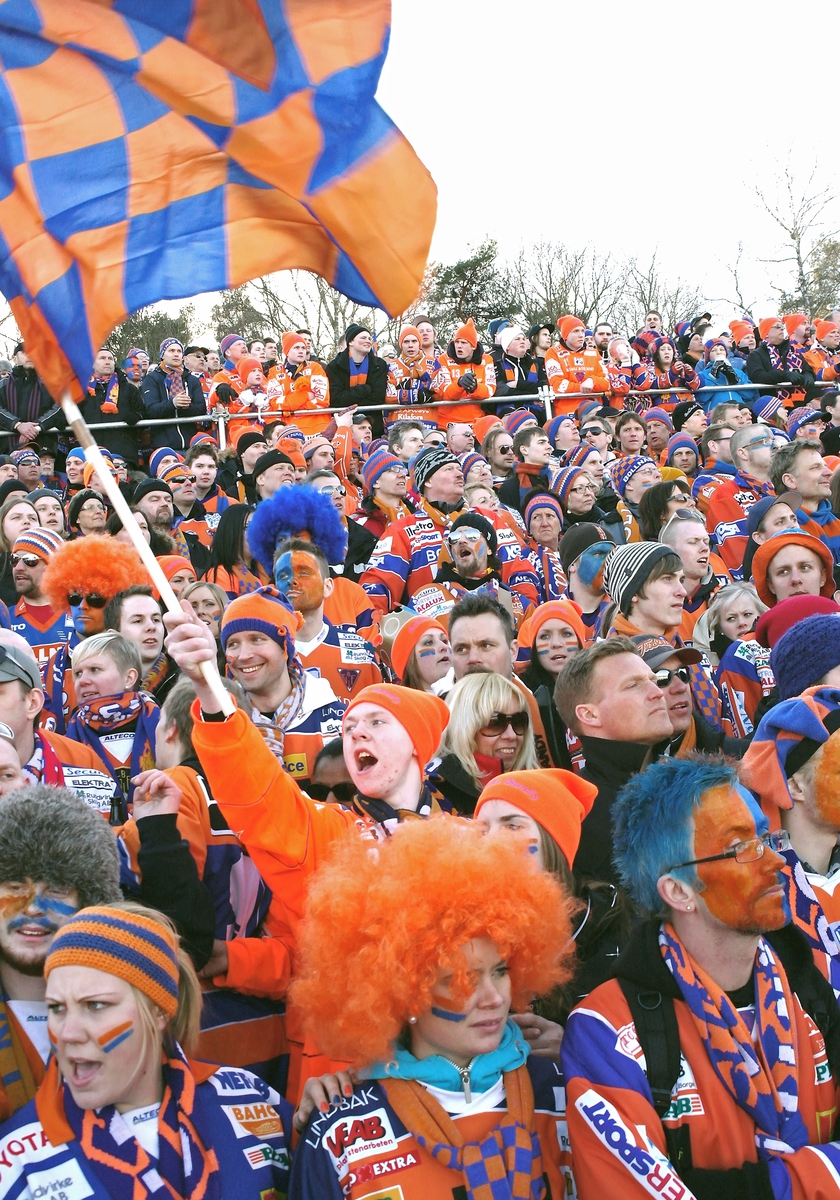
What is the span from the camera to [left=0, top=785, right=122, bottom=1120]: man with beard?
2.71m

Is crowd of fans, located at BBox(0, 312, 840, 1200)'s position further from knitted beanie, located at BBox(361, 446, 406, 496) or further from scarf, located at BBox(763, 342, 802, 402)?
scarf, located at BBox(763, 342, 802, 402)

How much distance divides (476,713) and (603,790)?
2.32 feet

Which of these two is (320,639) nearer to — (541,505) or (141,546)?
(141,546)

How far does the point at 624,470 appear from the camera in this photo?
10.7m

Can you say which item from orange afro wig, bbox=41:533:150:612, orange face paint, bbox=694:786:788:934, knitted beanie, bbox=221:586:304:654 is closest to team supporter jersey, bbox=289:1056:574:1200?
orange face paint, bbox=694:786:788:934

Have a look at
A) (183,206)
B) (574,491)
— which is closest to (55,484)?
(574,491)

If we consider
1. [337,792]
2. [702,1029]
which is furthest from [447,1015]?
[337,792]

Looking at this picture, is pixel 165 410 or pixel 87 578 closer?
pixel 87 578

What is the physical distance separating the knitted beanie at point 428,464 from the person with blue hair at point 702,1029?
644cm

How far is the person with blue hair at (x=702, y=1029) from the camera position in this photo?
2.50 metres

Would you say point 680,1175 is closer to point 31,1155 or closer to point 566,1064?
point 566,1064

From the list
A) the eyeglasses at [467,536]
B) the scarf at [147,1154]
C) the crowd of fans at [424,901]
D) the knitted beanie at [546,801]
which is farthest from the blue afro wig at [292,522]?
the scarf at [147,1154]

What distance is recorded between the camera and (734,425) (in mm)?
12227

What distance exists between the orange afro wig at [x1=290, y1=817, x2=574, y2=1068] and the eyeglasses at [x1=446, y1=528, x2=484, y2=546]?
469 centimetres
